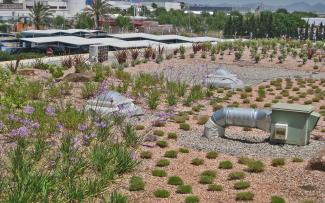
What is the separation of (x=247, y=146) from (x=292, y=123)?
1047 millimetres

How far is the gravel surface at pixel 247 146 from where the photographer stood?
10.5m

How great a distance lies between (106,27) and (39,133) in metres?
69.6

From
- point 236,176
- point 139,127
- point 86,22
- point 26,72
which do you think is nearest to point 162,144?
point 139,127

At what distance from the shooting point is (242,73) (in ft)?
83.5

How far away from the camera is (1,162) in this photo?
8.59 metres

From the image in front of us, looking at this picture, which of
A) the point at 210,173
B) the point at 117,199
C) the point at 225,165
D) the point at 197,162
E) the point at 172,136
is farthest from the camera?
the point at 172,136

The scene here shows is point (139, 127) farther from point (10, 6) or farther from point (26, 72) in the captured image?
point (10, 6)

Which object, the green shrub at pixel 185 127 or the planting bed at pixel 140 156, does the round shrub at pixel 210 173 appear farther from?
the green shrub at pixel 185 127

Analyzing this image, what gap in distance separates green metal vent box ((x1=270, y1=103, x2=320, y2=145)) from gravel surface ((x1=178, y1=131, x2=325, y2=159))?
167 mm

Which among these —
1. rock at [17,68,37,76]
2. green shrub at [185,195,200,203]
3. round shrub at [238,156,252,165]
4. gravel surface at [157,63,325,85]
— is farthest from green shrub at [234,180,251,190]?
rock at [17,68,37,76]

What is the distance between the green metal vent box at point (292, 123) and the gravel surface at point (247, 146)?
6.6 inches

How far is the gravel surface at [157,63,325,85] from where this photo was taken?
22.5 m

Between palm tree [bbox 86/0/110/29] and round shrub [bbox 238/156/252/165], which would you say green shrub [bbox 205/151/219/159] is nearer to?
round shrub [bbox 238/156/252/165]

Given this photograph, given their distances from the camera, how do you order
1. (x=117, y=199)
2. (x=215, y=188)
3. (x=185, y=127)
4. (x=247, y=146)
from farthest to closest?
1. (x=185, y=127)
2. (x=247, y=146)
3. (x=215, y=188)
4. (x=117, y=199)
